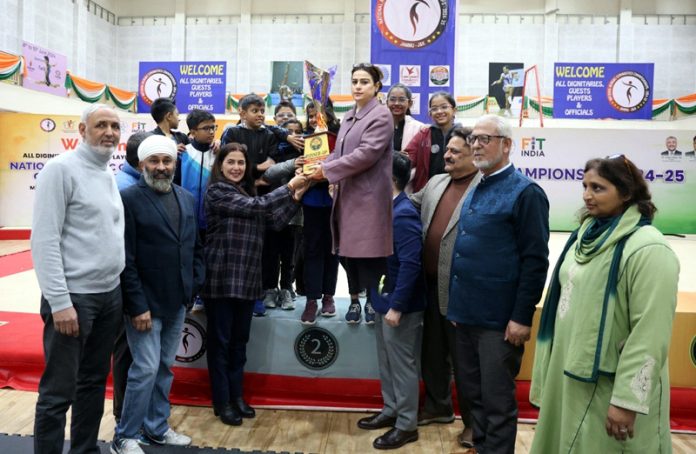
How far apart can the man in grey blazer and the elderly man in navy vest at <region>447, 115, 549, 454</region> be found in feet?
0.95

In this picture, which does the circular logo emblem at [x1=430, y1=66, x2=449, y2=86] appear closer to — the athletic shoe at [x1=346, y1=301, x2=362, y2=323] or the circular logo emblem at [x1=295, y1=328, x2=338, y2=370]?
the athletic shoe at [x1=346, y1=301, x2=362, y2=323]

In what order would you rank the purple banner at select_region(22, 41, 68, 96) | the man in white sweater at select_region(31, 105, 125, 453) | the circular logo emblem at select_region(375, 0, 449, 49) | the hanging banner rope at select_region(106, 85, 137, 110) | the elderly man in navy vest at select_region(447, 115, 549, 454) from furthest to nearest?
the hanging banner rope at select_region(106, 85, 137, 110)
the purple banner at select_region(22, 41, 68, 96)
the circular logo emblem at select_region(375, 0, 449, 49)
the elderly man in navy vest at select_region(447, 115, 549, 454)
the man in white sweater at select_region(31, 105, 125, 453)

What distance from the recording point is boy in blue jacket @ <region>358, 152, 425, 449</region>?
2699 millimetres

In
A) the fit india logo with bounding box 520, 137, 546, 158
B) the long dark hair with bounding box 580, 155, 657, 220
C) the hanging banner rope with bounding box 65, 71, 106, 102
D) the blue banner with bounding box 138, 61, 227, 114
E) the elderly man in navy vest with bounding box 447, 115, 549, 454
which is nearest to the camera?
the long dark hair with bounding box 580, 155, 657, 220

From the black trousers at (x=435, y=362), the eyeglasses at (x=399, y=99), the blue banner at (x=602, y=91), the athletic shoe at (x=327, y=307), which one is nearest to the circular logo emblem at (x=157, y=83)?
the blue banner at (x=602, y=91)

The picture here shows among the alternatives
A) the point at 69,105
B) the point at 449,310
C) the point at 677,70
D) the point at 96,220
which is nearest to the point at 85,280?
the point at 96,220

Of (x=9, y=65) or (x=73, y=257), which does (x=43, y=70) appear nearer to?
(x=9, y=65)

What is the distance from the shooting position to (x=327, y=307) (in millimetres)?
3465

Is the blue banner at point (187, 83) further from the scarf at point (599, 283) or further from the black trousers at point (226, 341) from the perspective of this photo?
the scarf at point (599, 283)

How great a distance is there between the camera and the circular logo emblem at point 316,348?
3.35 meters

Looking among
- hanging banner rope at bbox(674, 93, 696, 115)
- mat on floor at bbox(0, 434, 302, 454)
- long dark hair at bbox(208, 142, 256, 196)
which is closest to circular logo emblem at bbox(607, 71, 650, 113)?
hanging banner rope at bbox(674, 93, 696, 115)

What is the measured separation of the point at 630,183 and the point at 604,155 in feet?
31.1

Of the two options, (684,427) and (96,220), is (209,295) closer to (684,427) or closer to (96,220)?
(96,220)

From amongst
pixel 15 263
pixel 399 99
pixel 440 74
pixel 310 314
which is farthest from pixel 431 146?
pixel 15 263
